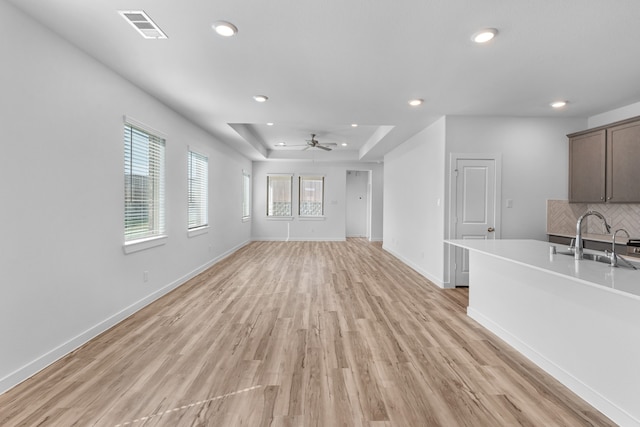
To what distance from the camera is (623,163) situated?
12.5 ft

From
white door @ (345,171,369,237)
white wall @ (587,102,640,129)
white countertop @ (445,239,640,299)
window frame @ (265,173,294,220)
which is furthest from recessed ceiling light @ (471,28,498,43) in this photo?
white door @ (345,171,369,237)

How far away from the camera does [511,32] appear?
2303mm

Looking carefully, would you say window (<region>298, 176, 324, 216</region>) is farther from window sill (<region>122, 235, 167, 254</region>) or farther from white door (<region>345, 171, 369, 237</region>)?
window sill (<region>122, 235, 167, 254</region>)

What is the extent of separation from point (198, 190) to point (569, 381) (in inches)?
216

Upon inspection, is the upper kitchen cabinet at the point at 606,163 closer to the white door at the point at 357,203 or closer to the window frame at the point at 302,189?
the window frame at the point at 302,189

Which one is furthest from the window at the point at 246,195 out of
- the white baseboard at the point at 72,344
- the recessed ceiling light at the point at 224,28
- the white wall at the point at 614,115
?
the white wall at the point at 614,115

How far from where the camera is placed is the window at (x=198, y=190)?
16.8 feet

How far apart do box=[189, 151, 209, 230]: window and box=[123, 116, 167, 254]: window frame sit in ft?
3.18

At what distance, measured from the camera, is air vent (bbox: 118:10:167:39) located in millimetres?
2111

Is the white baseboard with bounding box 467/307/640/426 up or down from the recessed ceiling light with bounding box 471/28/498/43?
down

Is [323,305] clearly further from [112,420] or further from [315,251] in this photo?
[315,251]

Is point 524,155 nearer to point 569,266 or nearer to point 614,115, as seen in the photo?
point 614,115

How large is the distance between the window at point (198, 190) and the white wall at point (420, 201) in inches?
162

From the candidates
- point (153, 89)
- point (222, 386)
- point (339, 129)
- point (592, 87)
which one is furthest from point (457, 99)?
point (222, 386)
